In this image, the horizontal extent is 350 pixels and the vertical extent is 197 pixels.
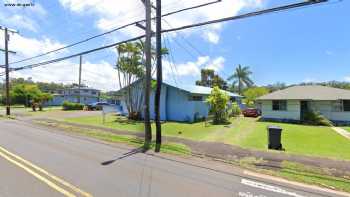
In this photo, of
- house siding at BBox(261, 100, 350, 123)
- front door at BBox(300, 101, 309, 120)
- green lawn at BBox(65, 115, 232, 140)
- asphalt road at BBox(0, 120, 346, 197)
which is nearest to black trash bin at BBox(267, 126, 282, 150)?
green lawn at BBox(65, 115, 232, 140)

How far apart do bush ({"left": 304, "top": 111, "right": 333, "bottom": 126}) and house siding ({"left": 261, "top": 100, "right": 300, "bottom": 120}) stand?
100 cm

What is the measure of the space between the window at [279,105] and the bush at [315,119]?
7.72 ft

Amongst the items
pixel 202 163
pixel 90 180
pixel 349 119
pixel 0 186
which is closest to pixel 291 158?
pixel 202 163

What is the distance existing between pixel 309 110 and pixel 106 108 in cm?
2070

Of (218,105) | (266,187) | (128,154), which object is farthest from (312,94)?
(128,154)

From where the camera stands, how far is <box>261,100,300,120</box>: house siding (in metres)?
24.8

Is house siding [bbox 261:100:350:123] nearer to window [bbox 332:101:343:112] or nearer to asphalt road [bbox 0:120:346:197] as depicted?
window [bbox 332:101:343:112]

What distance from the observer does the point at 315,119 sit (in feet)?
75.6

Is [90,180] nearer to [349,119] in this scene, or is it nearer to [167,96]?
[167,96]

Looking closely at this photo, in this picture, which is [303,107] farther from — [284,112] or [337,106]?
[337,106]

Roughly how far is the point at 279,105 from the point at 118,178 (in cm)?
2377

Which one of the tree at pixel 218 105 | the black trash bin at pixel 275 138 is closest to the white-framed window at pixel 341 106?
the tree at pixel 218 105

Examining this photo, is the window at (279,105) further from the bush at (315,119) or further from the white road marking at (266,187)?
the white road marking at (266,187)

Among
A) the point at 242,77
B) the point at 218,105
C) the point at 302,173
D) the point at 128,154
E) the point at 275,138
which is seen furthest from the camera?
the point at 242,77
